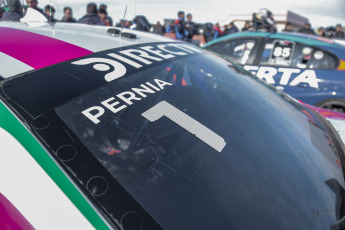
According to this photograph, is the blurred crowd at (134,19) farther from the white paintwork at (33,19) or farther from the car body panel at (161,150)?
the car body panel at (161,150)

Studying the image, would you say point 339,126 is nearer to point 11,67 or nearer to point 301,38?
point 11,67

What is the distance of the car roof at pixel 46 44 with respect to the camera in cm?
112

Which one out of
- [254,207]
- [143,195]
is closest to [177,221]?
[143,195]

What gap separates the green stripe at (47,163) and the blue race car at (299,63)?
3.76 metres

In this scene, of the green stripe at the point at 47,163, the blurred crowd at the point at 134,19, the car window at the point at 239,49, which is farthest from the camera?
the car window at the point at 239,49

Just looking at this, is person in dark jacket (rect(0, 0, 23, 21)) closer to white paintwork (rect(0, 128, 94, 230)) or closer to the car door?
the car door

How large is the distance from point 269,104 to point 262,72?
Result: 2921mm

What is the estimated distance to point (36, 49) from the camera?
1202 mm

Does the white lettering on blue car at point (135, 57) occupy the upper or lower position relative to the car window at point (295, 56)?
upper

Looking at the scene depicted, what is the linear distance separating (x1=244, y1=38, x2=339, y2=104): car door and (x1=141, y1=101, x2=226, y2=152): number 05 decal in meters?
3.32

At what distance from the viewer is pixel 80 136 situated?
92 cm

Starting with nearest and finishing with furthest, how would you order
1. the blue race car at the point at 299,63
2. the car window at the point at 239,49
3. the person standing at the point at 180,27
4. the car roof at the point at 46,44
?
the car roof at the point at 46,44, the blue race car at the point at 299,63, the car window at the point at 239,49, the person standing at the point at 180,27

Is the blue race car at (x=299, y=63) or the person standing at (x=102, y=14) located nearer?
the blue race car at (x=299, y=63)

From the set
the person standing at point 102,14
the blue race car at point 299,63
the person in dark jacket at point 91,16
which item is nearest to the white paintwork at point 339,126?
the blue race car at point 299,63
